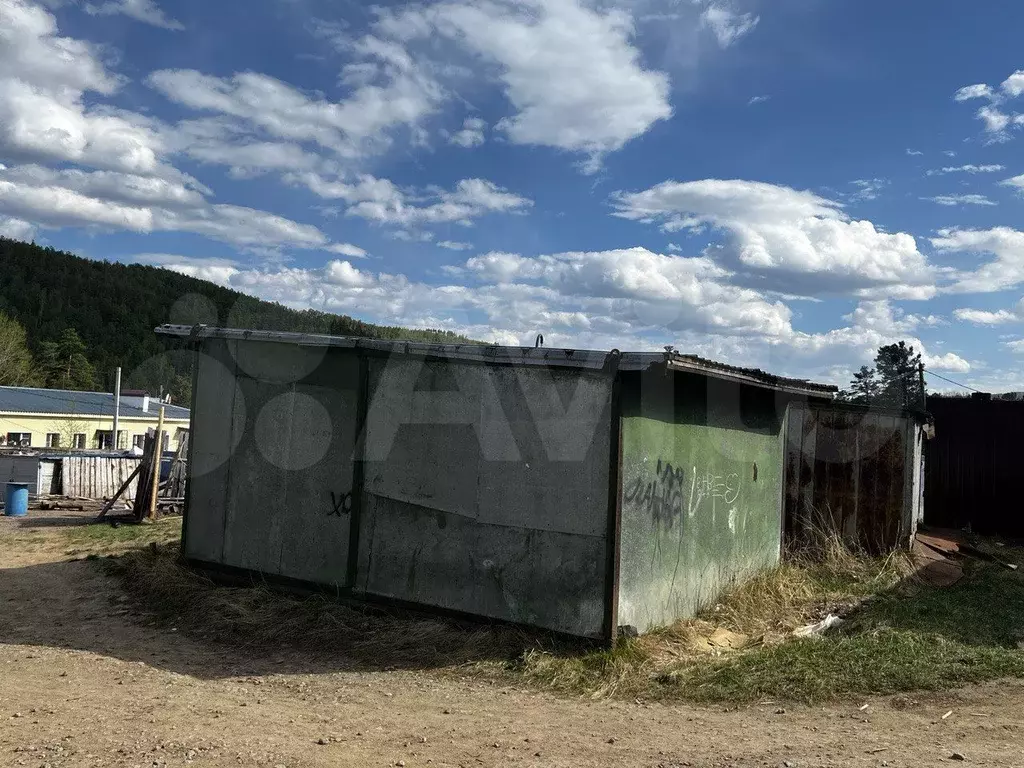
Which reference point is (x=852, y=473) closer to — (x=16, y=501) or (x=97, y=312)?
(x=16, y=501)

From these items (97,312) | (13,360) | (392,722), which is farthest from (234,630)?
(97,312)

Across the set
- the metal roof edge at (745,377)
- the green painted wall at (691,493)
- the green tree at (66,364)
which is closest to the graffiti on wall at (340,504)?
the green painted wall at (691,493)

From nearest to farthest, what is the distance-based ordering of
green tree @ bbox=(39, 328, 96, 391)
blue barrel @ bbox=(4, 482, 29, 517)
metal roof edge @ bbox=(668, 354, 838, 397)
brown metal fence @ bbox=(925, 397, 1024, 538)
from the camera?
metal roof edge @ bbox=(668, 354, 838, 397) < brown metal fence @ bbox=(925, 397, 1024, 538) < blue barrel @ bbox=(4, 482, 29, 517) < green tree @ bbox=(39, 328, 96, 391)

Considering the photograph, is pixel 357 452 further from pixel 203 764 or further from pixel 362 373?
pixel 203 764

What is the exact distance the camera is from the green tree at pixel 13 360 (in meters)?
54.0

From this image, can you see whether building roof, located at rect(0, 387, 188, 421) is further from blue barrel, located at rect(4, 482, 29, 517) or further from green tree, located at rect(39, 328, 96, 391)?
blue barrel, located at rect(4, 482, 29, 517)

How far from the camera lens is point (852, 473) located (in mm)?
11977

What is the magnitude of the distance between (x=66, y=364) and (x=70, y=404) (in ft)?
90.7

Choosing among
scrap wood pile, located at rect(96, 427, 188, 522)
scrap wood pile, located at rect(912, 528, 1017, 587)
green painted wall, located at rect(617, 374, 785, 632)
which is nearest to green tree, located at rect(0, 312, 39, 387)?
scrap wood pile, located at rect(96, 427, 188, 522)

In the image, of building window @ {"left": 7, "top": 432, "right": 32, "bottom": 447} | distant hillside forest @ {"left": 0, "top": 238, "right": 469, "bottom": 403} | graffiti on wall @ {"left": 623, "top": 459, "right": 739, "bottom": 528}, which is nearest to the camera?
graffiti on wall @ {"left": 623, "top": 459, "right": 739, "bottom": 528}

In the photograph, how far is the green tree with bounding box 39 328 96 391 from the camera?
64375mm

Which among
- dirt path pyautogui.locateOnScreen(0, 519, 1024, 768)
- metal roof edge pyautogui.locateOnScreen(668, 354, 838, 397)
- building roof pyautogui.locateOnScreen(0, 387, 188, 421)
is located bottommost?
dirt path pyautogui.locateOnScreen(0, 519, 1024, 768)

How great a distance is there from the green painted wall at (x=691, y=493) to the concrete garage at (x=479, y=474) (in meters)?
0.03

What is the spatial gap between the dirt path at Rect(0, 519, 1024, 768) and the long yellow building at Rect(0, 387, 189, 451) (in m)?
31.4
